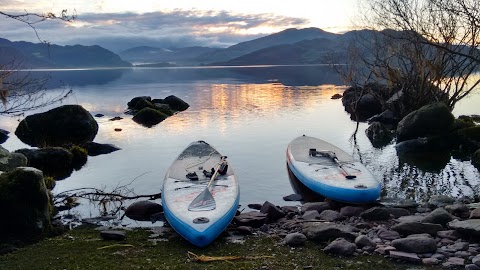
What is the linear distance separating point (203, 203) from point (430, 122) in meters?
15.1

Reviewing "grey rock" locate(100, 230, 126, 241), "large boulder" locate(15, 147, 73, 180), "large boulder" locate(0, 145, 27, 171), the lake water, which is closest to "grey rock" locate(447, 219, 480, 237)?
the lake water

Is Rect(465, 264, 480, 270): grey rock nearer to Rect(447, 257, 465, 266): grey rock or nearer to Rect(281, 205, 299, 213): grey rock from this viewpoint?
Rect(447, 257, 465, 266): grey rock

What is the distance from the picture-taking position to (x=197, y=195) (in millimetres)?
11898

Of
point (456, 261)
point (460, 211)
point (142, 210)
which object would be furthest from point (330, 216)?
point (142, 210)

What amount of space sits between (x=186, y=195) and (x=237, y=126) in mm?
19220

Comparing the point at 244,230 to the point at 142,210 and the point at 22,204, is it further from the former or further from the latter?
the point at 22,204

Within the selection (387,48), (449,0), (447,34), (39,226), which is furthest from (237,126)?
(39,226)

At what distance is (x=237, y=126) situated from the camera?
31125 mm

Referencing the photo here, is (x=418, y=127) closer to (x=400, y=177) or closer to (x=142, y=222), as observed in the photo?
(x=400, y=177)

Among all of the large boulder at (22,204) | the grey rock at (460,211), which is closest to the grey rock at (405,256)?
the grey rock at (460,211)

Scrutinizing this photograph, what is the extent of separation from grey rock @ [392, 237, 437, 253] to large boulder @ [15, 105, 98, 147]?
20.4 m

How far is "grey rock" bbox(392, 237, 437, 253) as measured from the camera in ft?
27.7

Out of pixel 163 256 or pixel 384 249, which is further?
pixel 163 256

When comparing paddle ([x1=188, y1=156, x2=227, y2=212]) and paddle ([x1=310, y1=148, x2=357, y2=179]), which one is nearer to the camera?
paddle ([x1=188, y1=156, x2=227, y2=212])
